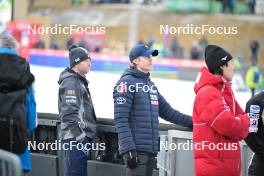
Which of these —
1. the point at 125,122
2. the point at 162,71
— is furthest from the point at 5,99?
the point at 162,71

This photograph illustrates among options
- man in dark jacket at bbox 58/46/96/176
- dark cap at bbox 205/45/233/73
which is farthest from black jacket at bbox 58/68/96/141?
dark cap at bbox 205/45/233/73

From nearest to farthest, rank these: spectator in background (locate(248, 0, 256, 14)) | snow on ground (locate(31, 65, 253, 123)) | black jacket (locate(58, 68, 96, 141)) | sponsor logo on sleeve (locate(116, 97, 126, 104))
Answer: sponsor logo on sleeve (locate(116, 97, 126, 104)) → black jacket (locate(58, 68, 96, 141)) → snow on ground (locate(31, 65, 253, 123)) → spectator in background (locate(248, 0, 256, 14))

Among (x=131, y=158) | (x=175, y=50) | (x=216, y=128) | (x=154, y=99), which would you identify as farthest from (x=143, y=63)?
(x=175, y=50)

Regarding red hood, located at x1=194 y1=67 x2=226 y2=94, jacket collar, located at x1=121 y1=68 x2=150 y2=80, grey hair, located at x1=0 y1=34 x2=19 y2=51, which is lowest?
red hood, located at x1=194 y1=67 x2=226 y2=94

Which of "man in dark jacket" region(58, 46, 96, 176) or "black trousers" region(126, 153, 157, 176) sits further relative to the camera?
"man in dark jacket" region(58, 46, 96, 176)

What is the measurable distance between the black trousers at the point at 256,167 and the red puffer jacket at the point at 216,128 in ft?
0.80

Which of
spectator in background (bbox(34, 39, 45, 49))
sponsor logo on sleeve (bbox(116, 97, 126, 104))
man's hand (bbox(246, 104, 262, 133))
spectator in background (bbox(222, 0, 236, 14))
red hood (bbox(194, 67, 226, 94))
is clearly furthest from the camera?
spectator in background (bbox(222, 0, 236, 14))

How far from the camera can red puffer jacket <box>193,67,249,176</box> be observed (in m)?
4.68

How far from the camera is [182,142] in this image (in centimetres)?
543

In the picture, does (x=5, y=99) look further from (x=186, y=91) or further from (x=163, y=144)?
(x=186, y=91)

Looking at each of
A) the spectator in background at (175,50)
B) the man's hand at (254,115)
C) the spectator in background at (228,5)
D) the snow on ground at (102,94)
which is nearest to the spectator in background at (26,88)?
the man's hand at (254,115)

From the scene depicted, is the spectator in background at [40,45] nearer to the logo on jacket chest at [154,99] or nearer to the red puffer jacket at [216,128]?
the logo on jacket chest at [154,99]

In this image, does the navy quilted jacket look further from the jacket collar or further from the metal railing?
the metal railing

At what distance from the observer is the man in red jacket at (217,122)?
4.68m
